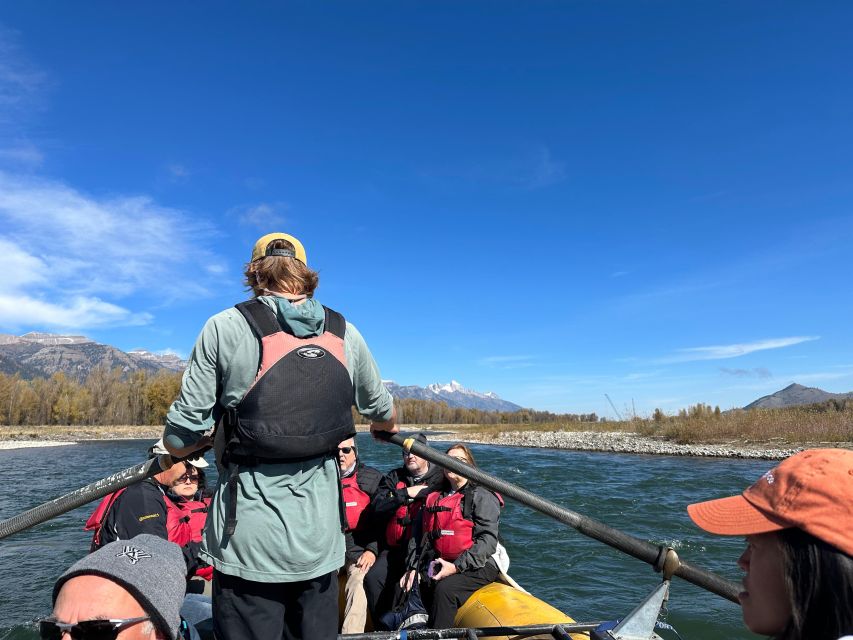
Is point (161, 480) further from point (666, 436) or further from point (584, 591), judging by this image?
point (666, 436)

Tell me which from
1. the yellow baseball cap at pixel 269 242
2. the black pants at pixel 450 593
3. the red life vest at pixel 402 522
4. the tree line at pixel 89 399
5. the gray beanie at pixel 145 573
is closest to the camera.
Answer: the gray beanie at pixel 145 573

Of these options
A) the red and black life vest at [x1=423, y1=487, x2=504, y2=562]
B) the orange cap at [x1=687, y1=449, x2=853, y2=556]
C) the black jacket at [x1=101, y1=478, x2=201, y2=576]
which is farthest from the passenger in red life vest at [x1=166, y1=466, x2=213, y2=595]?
the orange cap at [x1=687, y1=449, x2=853, y2=556]

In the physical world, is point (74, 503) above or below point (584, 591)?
above

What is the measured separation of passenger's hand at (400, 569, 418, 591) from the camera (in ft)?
14.4

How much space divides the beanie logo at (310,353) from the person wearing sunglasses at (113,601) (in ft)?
2.82

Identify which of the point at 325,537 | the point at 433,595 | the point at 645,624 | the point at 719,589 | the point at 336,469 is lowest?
the point at 433,595

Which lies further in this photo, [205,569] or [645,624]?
[205,569]

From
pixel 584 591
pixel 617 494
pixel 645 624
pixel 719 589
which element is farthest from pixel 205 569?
pixel 617 494

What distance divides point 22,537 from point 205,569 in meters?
10.2

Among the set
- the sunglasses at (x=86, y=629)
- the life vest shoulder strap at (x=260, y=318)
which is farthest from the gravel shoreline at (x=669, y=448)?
the sunglasses at (x=86, y=629)

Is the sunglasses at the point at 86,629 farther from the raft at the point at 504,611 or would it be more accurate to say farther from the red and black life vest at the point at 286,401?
the raft at the point at 504,611

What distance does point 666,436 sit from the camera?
1410 inches

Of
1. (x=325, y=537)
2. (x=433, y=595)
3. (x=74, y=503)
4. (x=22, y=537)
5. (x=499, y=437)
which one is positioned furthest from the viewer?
(x=499, y=437)

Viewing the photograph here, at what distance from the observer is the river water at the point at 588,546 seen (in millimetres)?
6809
